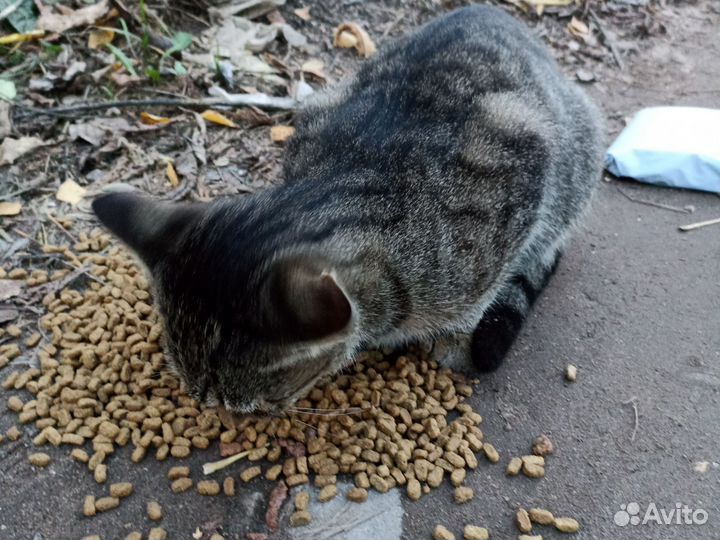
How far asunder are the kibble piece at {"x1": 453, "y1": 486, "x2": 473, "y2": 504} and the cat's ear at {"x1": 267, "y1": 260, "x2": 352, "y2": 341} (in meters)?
1.02

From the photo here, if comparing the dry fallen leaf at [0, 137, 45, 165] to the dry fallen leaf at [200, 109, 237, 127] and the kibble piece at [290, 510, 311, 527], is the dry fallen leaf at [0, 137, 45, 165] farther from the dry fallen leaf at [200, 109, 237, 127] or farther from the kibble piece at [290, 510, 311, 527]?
the kibble piece at [290, 510, 311, 527]

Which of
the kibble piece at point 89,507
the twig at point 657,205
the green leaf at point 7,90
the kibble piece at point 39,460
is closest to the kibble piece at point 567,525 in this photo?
the kibble piece at point 89,507

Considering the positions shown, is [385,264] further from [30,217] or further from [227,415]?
[30,217]

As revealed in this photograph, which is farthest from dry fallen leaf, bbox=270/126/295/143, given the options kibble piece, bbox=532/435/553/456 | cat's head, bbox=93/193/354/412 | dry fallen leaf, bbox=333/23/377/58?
kibble piece, bbox=532/435/553/456

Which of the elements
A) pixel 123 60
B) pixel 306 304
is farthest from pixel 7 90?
pixel 306 304

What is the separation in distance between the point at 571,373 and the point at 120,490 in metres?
1.87

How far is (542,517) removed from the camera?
7.88 ft

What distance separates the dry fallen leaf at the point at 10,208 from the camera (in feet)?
11.2

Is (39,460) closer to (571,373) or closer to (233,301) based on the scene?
(233,301)

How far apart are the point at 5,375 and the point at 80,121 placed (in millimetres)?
1709

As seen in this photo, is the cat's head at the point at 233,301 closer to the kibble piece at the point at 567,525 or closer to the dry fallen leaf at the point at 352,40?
the kibble piece at the point at 567,525

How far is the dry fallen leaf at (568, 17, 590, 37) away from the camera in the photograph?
5312 millimetres

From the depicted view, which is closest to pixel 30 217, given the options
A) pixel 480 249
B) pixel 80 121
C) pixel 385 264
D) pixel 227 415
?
pixel 80 121

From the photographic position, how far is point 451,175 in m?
2.69
